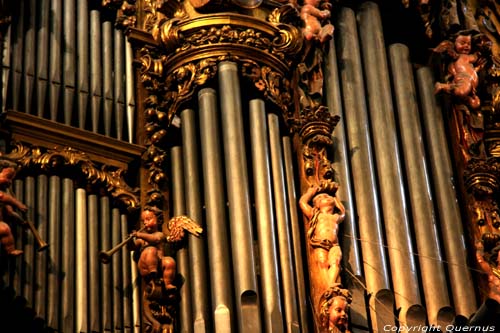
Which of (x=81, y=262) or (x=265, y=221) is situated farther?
(x=265, y=221)

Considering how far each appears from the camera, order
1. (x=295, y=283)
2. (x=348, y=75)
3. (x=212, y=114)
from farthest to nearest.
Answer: (x=348, y=75)
(x=212, y=114)
(x=295, y=283)

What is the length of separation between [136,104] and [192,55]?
61 cm

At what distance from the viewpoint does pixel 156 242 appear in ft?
33.1

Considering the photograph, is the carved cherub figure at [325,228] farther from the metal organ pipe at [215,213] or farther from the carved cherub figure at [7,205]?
the carved cherub figure at [7,205]

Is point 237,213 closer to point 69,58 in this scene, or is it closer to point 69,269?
point 69,269

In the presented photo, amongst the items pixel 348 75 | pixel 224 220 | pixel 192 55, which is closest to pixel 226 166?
pixel 224 220

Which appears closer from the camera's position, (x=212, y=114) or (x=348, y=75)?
(x=212, y=114)

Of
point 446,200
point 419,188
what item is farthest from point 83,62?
point 446,200

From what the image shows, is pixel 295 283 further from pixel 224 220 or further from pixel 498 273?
pixel 498 273

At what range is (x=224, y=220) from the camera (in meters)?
10.2

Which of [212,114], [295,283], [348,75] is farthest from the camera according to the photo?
[348,75]

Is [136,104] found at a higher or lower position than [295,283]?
higher

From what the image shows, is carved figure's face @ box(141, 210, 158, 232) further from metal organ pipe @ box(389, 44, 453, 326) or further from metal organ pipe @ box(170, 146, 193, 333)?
metal organ pipe @ box(389, 44, 453, 326)

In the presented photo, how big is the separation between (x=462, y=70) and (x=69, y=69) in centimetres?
348
